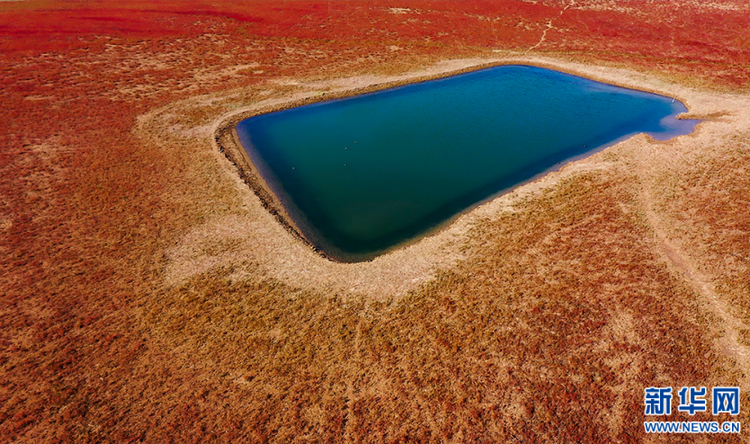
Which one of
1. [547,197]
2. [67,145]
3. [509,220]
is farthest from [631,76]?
[67,145]

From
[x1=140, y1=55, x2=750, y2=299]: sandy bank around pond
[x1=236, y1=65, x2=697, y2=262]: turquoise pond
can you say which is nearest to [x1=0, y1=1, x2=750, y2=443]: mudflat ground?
[x1=140, y1=55, x2=750, y2=299]: sandy bank around pond

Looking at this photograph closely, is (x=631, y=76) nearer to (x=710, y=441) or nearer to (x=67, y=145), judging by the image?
(x=710, y=441)

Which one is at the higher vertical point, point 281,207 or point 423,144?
point 423,144

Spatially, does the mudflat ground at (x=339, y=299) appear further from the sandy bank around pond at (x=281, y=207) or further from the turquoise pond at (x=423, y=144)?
the turquoise pond at (x=423, y=144)

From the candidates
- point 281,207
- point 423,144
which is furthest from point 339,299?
point 423,144

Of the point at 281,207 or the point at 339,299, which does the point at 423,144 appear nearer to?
the point at 281,207

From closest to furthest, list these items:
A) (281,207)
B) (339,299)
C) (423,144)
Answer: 1. (339,299)
2. (281,207)
3. (423,144)

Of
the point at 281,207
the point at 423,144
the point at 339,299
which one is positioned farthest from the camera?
the point at 423,144
